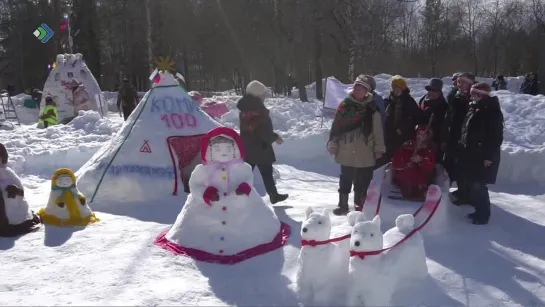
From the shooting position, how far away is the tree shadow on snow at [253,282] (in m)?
3.70

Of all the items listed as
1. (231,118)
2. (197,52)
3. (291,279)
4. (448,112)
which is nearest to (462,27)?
(197,52)

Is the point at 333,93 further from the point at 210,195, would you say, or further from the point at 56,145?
the point at 210,195

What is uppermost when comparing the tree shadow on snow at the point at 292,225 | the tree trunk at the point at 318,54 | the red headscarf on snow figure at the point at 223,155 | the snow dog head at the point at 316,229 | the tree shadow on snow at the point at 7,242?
the tree trunk at the point at 318,54

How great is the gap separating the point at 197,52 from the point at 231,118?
826 inches

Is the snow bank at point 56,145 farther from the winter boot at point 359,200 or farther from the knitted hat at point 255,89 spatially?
the winter boot at point 359,200

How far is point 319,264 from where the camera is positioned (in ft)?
11.8

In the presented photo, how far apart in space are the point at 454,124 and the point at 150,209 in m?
3.82

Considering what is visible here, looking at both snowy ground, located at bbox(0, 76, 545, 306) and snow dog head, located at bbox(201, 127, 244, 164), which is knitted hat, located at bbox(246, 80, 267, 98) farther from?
snowy ground, located at bbox(0, 76, 545, 306)

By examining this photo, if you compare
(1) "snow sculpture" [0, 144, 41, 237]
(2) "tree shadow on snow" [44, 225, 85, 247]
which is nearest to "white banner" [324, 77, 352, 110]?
(2) "tree shadow on snow" [44, 225, 85, 247]

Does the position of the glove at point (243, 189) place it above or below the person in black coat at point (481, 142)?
below

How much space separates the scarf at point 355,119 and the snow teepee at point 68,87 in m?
12.9

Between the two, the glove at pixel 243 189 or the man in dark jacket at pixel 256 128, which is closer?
the glove at pixel 243 189

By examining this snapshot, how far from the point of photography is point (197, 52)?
33.2 m

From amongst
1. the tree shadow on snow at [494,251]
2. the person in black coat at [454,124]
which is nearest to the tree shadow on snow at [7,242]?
the tree shadow on snow at [494,251]
